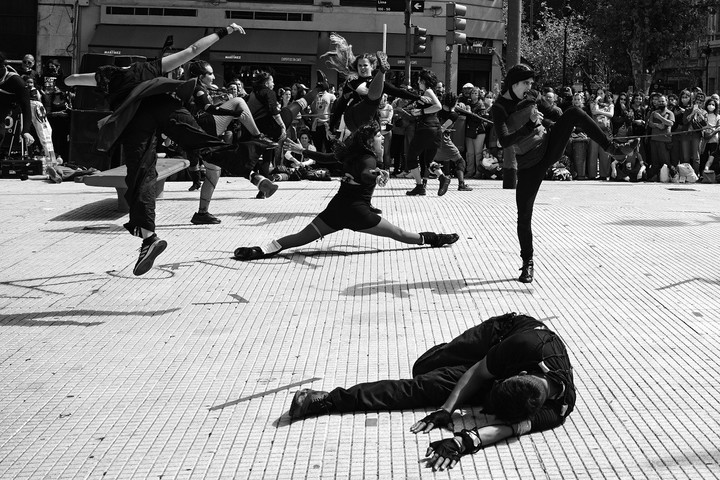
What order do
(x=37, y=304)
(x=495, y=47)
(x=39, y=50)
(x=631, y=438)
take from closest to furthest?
1. (x=631, y=438)
2. (x=37, y=304)
3. (x=39, y=50)
4. (x=495, y=47)

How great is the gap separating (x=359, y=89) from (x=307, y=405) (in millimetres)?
6059

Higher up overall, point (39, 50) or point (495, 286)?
point (39, 50)

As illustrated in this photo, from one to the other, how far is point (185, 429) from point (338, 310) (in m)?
2.49

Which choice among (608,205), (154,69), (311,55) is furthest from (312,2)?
(154,69)

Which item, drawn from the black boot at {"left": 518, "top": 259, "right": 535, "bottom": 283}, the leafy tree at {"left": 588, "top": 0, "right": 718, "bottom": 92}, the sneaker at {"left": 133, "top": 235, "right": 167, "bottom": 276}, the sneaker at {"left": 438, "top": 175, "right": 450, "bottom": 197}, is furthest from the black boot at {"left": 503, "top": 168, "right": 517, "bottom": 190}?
the leafy tree at {"left": 588, "top": 0, "right": 718, "bottom": 92}

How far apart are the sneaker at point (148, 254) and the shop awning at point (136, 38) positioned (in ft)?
90.3

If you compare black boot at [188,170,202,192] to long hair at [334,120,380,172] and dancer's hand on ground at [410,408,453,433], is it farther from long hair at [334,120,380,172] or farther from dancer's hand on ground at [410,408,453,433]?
dancer's hand on ground at [410,408,453,433]

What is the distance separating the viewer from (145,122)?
7.90 metres

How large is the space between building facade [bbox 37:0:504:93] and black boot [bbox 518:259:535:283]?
1030 inches

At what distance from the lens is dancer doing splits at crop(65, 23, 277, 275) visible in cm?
779

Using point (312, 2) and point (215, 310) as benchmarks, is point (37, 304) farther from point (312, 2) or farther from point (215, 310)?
point (312, 2)

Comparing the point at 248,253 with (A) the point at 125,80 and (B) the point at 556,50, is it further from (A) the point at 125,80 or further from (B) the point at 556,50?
(B) the point at 556,50

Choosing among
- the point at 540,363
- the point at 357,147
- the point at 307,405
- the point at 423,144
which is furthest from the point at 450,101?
the point at 540,363

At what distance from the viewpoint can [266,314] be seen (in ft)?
23.6
